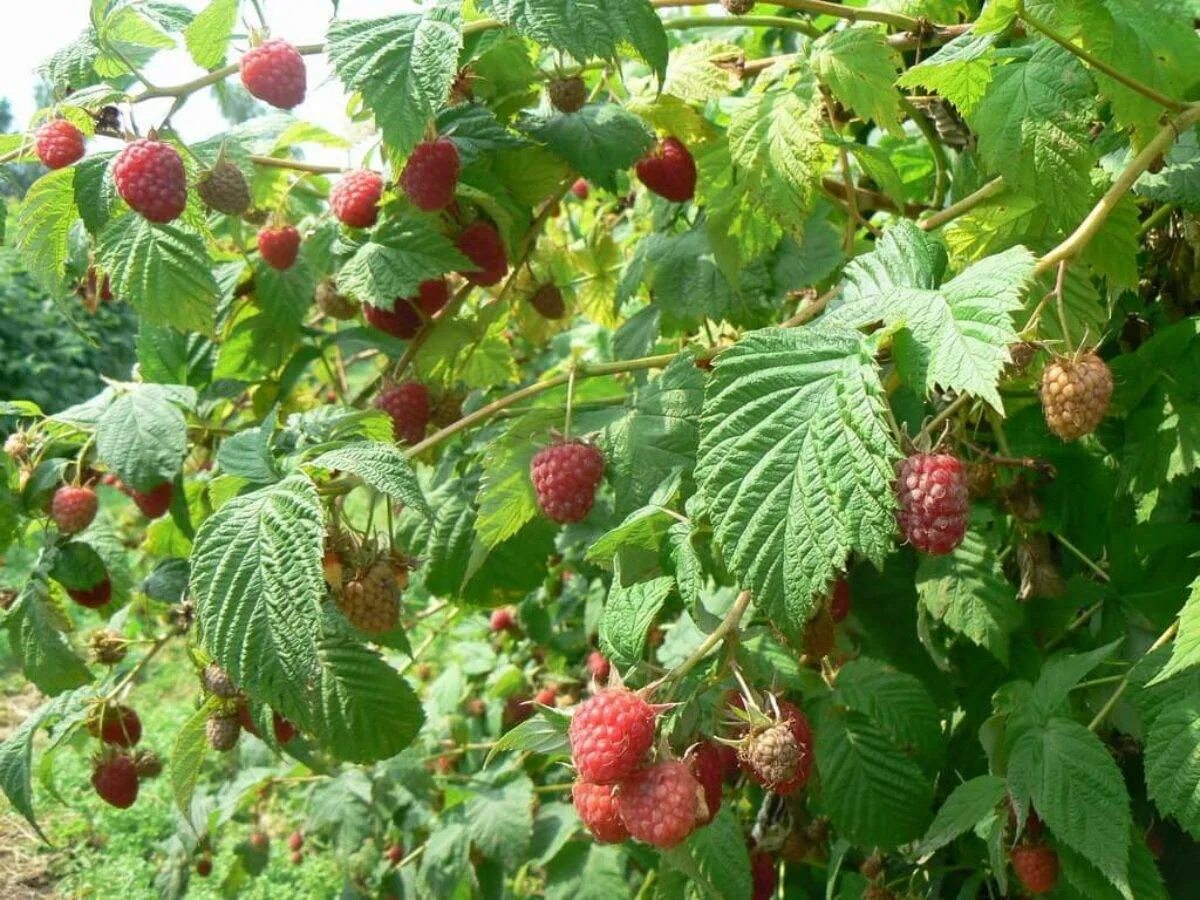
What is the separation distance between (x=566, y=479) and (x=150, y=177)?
60 cm

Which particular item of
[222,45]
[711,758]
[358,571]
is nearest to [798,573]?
[711,758]

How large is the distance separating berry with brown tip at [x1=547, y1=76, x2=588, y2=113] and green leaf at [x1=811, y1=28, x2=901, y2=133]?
0.34 meters

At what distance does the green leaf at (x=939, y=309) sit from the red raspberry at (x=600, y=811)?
42 centimetres

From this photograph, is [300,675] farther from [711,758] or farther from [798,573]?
[798,573]

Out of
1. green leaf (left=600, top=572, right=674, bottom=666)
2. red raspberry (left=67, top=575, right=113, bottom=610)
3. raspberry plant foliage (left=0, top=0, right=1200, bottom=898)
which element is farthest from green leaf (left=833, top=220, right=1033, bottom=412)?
red raspberry (left=67, top=575, right=113, bottom=610)

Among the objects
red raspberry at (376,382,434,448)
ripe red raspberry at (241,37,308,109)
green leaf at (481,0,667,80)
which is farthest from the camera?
red raspberry at (376,382,434,448)

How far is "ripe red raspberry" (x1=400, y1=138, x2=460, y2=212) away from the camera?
53.3 inches

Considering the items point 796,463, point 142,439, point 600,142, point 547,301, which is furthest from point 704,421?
point 547,301

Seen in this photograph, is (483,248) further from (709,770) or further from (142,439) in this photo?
(709,770)

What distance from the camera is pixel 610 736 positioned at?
86 centimetres

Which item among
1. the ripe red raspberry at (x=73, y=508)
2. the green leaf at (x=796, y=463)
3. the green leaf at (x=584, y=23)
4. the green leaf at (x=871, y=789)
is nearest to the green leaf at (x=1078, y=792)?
the green leaf at (x=871, y=789)

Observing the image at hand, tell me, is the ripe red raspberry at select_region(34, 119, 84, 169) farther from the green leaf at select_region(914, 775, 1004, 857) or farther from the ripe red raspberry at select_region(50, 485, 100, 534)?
the green leaf at select_region(914, 775, 1004, 857)

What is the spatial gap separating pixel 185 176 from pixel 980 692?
1198mm

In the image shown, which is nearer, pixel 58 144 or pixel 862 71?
pixel 862 71
